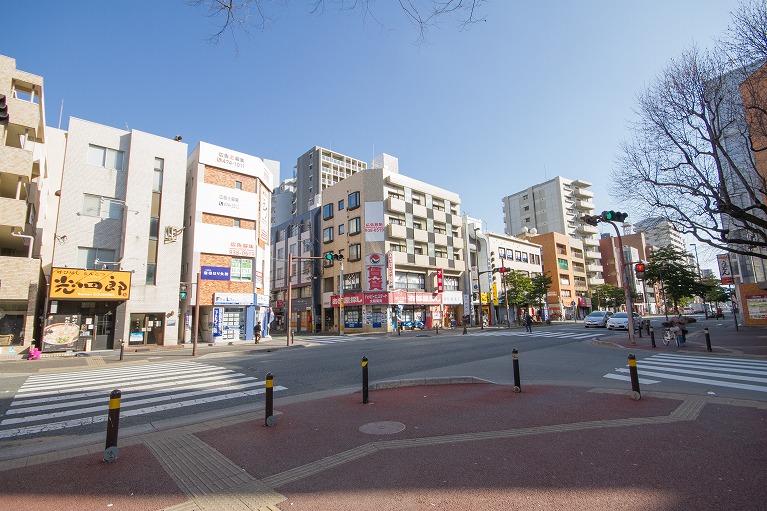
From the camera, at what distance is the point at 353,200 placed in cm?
4494

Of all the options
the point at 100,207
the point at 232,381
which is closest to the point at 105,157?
the point at 100,207

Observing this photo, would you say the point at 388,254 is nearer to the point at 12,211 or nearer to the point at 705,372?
the point at 12,211

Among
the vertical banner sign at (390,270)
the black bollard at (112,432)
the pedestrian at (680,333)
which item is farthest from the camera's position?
the vertical banner sign at (390,270)

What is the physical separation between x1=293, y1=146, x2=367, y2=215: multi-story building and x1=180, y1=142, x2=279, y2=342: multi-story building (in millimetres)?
41927

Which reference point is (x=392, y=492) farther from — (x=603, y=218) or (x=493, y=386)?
(x=603, y=218)

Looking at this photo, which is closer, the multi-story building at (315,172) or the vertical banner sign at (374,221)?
the vertical banner sign at (374,221)

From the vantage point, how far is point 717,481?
3865mm

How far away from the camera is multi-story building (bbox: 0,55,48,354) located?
2055 cm

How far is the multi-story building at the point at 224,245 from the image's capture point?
2989 cm

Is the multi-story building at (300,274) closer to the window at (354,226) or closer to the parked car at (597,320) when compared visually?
the window at (354,226)

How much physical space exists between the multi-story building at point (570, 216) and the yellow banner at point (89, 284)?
6645 centimetres

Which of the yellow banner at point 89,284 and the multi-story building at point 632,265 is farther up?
the multi-story building at point 632,265

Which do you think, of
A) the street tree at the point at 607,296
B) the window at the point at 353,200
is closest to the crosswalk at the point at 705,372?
the window at the point at 353,200

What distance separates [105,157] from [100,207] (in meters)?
3.77
